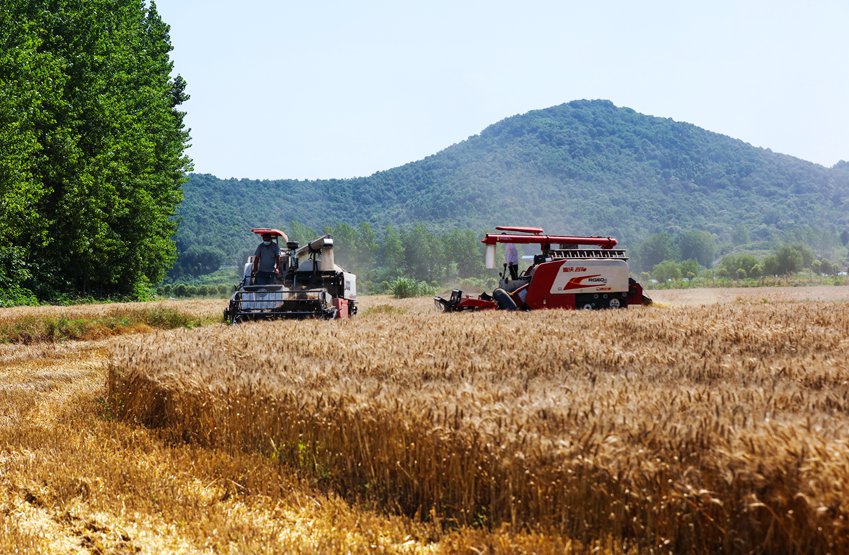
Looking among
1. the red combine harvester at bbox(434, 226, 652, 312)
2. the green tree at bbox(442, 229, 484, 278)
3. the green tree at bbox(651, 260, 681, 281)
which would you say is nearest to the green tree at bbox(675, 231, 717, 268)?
the green tree at bbox(651, 260, 681, 281)

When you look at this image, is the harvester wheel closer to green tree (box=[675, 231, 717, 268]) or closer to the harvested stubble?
the harvested stubble

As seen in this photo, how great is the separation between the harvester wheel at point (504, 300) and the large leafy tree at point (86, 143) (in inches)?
699

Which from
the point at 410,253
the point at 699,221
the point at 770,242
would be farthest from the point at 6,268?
the point at 699,221

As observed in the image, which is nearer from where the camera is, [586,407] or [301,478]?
[586,407]

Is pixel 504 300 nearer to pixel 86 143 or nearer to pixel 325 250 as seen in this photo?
pixel 325 250

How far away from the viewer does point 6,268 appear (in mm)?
27500

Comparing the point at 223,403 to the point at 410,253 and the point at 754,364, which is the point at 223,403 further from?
the point at 410,253

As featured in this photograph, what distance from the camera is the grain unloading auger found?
15.2 meters

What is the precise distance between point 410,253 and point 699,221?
106 metres

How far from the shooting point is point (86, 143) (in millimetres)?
31266

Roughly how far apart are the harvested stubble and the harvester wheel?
7212 millimetres

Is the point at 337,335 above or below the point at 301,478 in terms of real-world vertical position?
above

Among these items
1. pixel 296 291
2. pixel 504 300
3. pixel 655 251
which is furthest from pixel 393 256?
pixel 296 291

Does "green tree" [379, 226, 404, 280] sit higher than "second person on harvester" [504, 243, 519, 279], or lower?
higher
